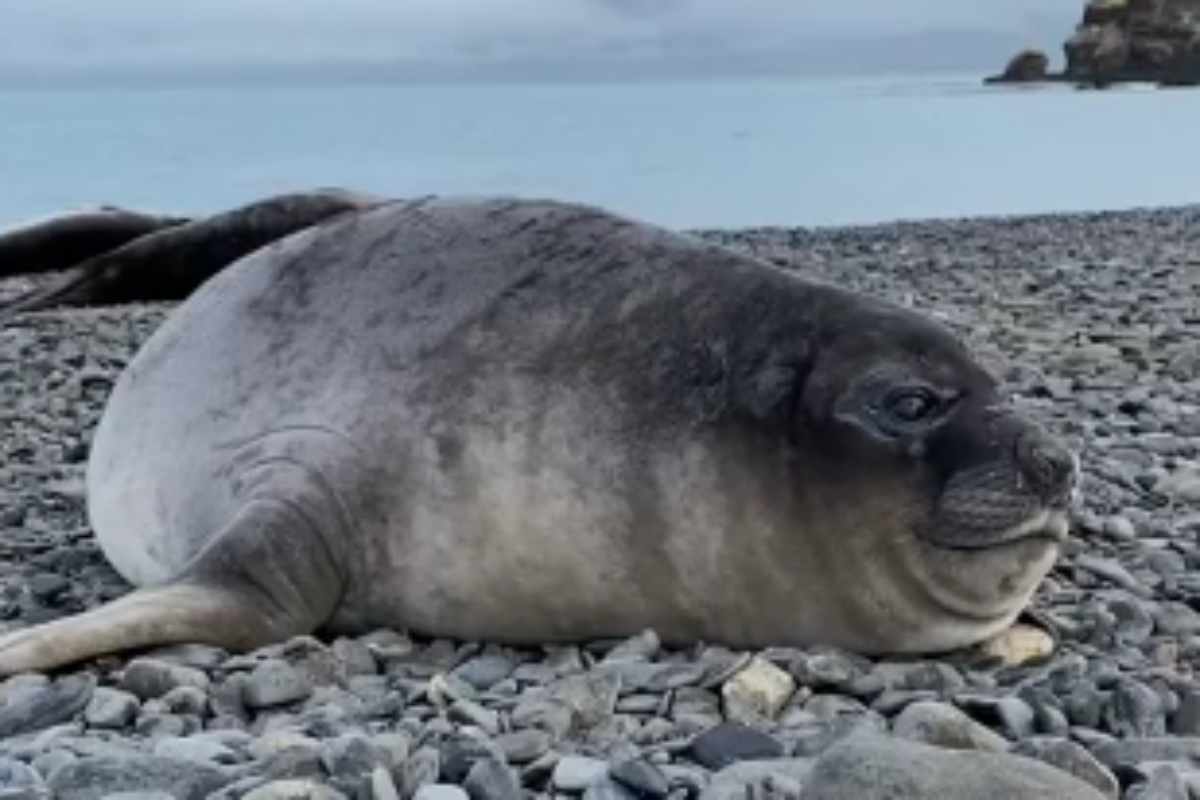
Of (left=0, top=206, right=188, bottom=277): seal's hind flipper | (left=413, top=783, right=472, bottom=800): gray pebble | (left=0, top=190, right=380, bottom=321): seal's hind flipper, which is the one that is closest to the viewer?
(left=413, top=783, right=472, bottom=800): gray pebble

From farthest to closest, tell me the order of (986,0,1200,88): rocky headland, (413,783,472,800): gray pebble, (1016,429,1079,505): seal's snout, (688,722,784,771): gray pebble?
1. (986,0,1200,88): rocky headland
2. (1016,429,1079,505): seal's snout
3. (688,722,784,771): gray pebble
4. (413,783,472,800): gray pebble

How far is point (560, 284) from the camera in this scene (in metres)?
3.33

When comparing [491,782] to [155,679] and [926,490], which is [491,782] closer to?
[155,679]

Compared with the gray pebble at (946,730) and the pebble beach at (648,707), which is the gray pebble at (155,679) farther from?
the gray pebble at (946,730)

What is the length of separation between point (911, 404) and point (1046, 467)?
0.71ft

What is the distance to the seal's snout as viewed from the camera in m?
2.82

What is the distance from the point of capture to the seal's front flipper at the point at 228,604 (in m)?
2.88

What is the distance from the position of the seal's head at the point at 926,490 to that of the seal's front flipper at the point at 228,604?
849 millimetres

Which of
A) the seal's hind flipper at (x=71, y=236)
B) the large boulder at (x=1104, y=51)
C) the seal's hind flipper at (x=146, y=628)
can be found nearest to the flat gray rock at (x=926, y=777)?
the seal's hind flipper at (x=146, y=628)

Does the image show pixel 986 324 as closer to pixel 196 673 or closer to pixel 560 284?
pixel 560 284

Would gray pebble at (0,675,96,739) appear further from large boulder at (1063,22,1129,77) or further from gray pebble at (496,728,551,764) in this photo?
large boulder at (1063,22,1129,77)

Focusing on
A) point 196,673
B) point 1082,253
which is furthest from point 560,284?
point 1082,253

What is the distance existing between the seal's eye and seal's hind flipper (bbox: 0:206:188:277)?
622cm

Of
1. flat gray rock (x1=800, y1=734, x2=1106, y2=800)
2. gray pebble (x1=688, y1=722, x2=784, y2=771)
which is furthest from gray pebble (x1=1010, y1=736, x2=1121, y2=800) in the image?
gray pebble (x1=688, y1=722, x2=784, y2=771)
